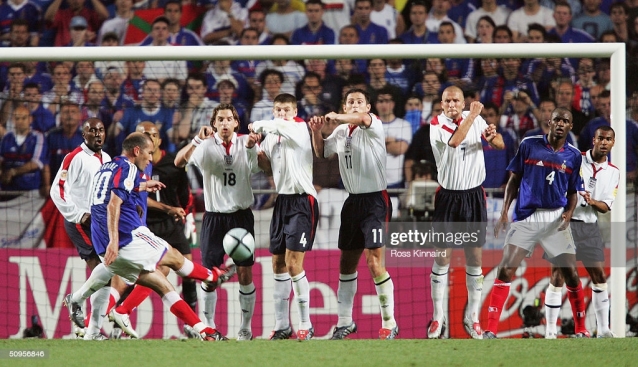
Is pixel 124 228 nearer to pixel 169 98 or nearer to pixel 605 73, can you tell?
pixel 169 98

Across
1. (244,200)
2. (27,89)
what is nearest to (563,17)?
(244,200)

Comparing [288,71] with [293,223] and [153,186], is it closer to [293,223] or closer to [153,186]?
[293,223]

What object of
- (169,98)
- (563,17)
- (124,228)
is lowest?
(124,228)

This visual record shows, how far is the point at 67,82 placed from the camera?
8.79m

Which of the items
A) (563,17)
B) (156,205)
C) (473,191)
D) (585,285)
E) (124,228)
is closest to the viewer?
(124,228)

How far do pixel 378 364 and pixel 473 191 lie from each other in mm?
2089

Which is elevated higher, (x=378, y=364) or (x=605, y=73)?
(x=605, y=73)

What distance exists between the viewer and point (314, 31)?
10.9 m

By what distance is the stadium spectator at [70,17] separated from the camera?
11.1 m

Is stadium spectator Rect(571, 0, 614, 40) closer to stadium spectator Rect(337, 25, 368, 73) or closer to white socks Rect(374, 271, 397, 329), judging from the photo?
stadium spectator Rect(337, 25, 368, 73)

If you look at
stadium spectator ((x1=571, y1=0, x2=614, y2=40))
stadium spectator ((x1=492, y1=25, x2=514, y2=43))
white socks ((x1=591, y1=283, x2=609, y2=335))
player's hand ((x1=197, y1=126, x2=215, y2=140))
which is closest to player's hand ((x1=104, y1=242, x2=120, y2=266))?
player's hand ((x1=197, y1=126, x2=215, y2=140))

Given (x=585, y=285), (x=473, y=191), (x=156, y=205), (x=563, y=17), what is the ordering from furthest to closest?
(x=563, y=17), (x=585, y=285), (x=156, y=205), (x=473, y=191)

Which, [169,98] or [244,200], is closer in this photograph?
[244,200]

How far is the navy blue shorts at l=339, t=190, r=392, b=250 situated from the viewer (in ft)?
23.6
